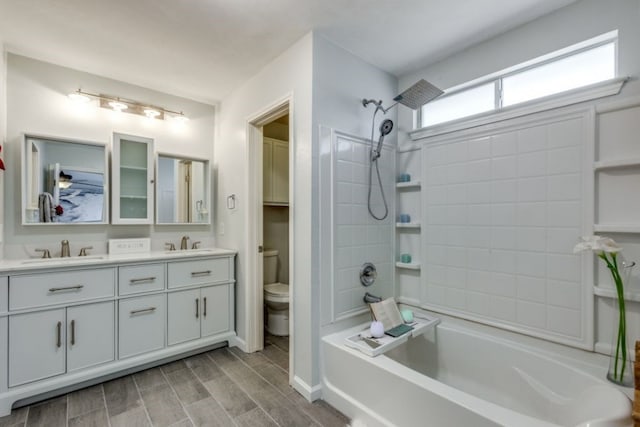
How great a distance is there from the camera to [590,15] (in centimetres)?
166

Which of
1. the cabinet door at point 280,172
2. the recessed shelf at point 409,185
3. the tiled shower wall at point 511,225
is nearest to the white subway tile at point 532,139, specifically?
the tiled shower wall at point 511,225

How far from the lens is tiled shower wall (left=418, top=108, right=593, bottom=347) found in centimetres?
170

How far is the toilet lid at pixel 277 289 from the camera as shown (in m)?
3.00

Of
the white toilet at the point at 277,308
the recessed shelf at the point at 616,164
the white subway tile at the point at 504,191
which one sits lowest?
the white toilet at the point at 277,308

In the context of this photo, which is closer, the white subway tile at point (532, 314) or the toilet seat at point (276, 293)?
the white subway tile at point (532, 314)

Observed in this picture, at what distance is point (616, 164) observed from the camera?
1538 mm

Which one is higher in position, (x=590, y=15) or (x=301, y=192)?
(x=590, y=15)

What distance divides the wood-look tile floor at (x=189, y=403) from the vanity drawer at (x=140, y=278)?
26.2 inches

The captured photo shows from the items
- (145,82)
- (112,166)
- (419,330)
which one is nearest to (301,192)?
(419,330)

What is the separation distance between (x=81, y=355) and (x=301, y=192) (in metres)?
1.92

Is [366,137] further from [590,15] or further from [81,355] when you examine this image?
[81,355]

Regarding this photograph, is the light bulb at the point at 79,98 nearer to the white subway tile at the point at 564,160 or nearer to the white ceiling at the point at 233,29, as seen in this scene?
the white ceiling at the point at 233,29

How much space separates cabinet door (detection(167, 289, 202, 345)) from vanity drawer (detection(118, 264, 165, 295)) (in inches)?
6.6

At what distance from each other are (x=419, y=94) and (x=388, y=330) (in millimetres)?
1640
